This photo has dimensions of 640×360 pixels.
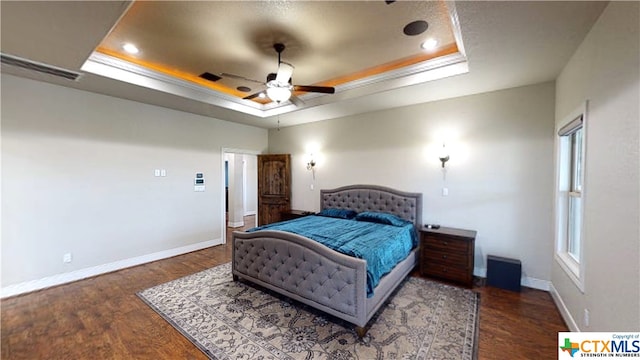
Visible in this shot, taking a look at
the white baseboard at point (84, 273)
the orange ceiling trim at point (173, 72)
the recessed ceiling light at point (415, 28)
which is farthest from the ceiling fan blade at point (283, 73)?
the white baseboard at point (84, 273)

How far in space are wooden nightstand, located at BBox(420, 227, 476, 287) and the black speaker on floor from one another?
266 millimetres

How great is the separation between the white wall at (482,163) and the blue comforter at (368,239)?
905mm

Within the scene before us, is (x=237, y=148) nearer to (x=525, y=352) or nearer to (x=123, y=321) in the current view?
(x=123, y=321)

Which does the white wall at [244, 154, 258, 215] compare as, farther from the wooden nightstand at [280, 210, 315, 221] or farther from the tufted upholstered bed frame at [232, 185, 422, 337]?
the tufted upholstered bed frame at [232, 185, 422, 337]

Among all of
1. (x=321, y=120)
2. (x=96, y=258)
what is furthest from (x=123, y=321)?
(x=321, y=120)

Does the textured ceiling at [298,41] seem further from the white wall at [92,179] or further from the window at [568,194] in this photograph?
the window at [568,194]

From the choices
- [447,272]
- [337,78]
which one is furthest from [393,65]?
[447,272]

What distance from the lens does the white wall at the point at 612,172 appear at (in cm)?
151

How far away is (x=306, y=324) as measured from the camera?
8.33 ft

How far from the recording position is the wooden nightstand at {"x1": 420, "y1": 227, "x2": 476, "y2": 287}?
3.44 meters

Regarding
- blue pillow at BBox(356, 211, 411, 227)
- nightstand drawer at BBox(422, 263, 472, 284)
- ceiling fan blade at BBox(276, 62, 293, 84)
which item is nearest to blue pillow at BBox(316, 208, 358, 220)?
blue pillow at BBox(356, 211, 411, 227)

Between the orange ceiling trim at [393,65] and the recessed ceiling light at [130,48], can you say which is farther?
the orange ceiling trim at [393,65]

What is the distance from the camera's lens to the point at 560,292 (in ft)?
9.32

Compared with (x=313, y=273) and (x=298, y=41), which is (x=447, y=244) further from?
(x=298, y=41)
